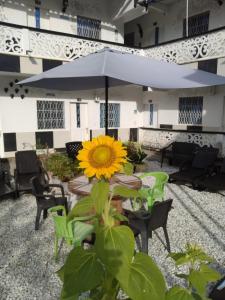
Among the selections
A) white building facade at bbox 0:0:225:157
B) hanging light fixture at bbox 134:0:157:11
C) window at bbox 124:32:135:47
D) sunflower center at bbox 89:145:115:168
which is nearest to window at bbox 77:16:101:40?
white building facade at bbox 0:0:225:157

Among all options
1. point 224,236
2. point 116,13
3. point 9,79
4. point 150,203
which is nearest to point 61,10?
point 116,13

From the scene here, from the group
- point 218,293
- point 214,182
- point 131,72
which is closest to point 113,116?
point 214,182

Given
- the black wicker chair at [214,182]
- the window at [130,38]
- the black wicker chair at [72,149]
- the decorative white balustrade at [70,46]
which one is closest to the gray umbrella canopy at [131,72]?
the black wicker chair at [214,182]

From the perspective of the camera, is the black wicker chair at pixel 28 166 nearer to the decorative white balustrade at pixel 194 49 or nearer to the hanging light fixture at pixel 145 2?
the decorative white balustrade at pixel 194 49

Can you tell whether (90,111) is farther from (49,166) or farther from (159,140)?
(49,166)

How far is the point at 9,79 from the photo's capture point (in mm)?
10211

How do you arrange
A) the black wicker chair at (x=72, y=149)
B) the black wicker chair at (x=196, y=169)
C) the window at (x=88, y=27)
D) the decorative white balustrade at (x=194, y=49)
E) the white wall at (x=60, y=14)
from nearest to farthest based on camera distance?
the black wicker chair at (x=196, y=169) → the black wicker chair at (x=72, y=149) → the decorative white balustrade at (x=194, y=49) → the white wall at (x=60, y=14) → the window at (x=88, y=27)

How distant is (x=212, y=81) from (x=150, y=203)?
3.24 metres

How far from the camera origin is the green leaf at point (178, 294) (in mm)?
846

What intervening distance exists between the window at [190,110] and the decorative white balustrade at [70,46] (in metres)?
2.02

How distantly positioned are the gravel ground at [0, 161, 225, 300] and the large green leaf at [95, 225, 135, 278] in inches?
100

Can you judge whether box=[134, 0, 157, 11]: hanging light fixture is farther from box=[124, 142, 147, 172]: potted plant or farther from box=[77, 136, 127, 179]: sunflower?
box=[77, 136, 127, 179]: sunflower

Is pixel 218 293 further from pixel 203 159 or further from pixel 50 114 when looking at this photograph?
pixel 50 114

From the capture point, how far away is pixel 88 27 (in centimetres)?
1294
